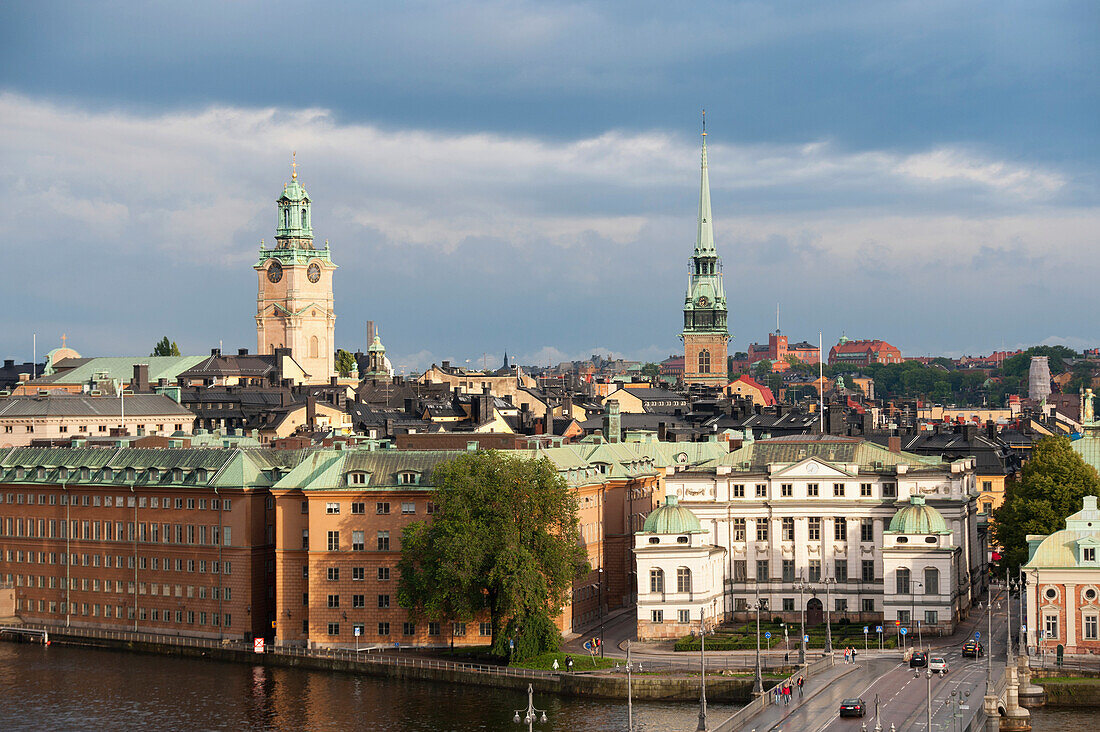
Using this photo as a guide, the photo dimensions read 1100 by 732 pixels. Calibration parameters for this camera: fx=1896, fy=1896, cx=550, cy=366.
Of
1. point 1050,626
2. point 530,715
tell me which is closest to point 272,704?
point 530,715

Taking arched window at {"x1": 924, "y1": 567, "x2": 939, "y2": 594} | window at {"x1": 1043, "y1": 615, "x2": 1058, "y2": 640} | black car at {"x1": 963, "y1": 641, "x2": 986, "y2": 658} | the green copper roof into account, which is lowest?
black car at {"x1": 963, "y1": 641, "x2": 986, "y2": 658}

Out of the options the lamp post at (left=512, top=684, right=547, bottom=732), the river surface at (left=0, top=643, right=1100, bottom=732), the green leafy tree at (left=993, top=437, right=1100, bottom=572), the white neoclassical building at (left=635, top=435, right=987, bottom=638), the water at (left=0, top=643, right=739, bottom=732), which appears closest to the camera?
the lamp post at (left=512, top=684, right=547, bottom=732)

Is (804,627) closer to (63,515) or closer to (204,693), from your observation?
(204,693)

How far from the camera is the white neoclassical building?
400 feet

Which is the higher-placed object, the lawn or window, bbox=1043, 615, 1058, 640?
window, bbox=1043, 615, 1058, 640

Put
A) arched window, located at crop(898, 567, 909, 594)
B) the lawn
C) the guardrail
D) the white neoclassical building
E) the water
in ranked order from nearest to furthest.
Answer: the water → the guardrail → the lawn → the white neoclassical building → arched window, located at crop(898, 567, 909, 594)

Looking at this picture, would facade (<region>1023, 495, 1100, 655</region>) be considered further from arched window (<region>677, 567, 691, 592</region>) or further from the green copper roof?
arched window (<region>677, 567, 691, 592</region>)

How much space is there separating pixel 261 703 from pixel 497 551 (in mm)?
17185

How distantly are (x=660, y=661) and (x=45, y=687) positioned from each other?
127 ft

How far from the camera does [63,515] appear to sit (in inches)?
5694

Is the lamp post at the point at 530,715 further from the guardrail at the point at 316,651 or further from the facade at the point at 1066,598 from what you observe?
the facade at the point at 1066,598

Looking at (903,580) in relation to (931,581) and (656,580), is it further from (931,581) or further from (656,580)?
(656,580)

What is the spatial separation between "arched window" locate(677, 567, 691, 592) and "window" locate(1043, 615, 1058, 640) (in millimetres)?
22767

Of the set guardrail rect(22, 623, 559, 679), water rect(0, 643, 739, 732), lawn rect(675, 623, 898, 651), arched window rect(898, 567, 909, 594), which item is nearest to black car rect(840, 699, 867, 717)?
water rect(0, 643, 739, 732)
